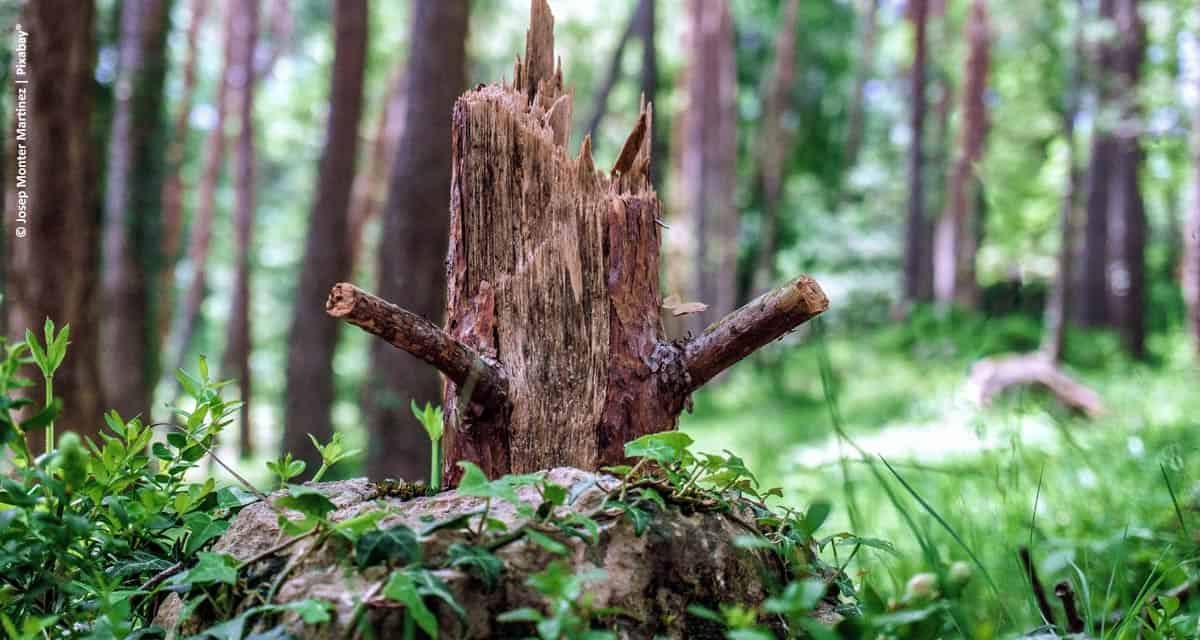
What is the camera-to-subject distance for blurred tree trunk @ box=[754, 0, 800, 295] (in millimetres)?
22047

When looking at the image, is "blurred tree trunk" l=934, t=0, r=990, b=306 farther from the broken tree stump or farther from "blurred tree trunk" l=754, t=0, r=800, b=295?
the broken tree stump

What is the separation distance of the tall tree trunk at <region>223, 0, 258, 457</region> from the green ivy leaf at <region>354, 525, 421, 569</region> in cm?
1481

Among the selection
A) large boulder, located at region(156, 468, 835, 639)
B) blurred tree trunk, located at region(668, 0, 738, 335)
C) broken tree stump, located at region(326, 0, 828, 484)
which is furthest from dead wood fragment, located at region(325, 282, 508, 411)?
blurred tree trunk, located at region(668, 0, 738, 335)

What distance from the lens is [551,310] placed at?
193 centimetres

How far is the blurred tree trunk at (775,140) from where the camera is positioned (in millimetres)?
22047

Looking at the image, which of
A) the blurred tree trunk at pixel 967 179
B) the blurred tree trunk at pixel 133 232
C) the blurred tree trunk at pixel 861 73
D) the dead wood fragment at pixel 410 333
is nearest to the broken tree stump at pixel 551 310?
the dead wood fragment at pixel 410 333

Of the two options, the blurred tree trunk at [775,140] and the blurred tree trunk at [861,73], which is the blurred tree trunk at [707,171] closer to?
the blurred tree trunk at [775,140]

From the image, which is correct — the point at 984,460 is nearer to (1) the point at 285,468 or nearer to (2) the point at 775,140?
(1) the point at 285,468

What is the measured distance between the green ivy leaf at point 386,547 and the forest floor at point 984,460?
64cm

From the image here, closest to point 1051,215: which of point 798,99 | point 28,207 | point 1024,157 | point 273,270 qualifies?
point 1024,157

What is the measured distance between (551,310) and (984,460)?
7.42 ft

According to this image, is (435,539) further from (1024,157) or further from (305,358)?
(1024,157)

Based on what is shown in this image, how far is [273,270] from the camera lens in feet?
95.7

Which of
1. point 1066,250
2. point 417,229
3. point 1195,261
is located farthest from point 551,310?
point 1066,250
